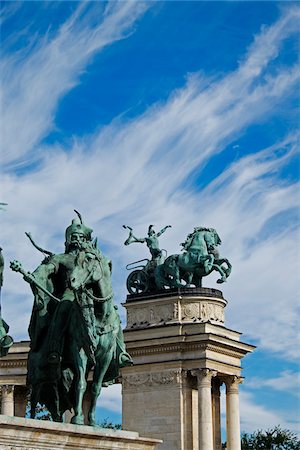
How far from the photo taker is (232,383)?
4891 centimetres

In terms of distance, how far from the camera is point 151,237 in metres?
52.2

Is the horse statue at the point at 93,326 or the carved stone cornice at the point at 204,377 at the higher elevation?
the carved stone cornice at the point at 204,377

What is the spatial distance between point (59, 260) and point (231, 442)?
32529mm

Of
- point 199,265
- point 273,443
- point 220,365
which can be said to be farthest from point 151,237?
point 273,443

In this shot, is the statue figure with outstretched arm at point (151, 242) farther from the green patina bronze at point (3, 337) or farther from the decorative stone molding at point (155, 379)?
the green patina bronze at point (3, 337)

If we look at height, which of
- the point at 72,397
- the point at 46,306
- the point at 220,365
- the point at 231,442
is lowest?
the point at 72,397

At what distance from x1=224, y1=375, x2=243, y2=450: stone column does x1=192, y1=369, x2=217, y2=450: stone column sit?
7.00 ft

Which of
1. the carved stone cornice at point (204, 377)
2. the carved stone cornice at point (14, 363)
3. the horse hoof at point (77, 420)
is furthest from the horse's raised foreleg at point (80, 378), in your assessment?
the carved stone cornice at point (14, 363)

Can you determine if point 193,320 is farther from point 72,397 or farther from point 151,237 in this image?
point 72,397

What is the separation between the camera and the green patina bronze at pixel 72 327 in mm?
16344

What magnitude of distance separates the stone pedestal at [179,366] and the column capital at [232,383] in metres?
0.11

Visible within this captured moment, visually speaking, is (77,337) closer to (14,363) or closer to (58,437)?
(58,437)

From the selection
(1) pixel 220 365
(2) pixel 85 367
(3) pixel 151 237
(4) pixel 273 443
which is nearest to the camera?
(2) pixel 85 367

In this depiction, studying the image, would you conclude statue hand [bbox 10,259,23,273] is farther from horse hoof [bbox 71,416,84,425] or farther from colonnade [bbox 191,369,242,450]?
colonnade [bbox 191,369,242,450]
